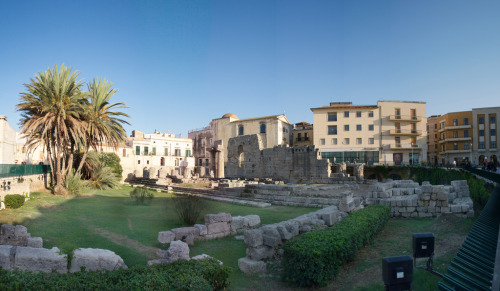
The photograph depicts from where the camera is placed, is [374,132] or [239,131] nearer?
[374,132]

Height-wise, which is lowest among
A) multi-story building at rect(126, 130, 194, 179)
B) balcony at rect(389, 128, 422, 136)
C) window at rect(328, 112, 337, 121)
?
multi-story building at rect(126, 130, 194, 179)

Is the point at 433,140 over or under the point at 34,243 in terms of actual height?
over

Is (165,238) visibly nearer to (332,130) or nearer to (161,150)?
(332,130)

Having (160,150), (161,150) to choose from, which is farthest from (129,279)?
(161,150)

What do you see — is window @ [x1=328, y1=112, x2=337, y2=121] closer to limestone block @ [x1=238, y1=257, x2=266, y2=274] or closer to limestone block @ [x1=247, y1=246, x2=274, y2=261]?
limestone block @ [x1=247, y1=246, x2=274, y2=261]

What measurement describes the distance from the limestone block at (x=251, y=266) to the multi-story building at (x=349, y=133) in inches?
1582

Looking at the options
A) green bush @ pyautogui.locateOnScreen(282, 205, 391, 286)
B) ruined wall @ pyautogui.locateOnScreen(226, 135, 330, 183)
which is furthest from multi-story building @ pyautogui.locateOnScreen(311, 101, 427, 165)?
green bush @ pyautogui.locateOnScreen(282, 205, 391, 286)

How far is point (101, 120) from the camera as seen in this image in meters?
19.4

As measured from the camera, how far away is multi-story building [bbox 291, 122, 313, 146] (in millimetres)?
51938

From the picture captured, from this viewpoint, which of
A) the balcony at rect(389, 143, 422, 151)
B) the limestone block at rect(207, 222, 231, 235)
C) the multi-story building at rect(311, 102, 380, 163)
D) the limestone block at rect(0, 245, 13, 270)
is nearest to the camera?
the limestone block at rect(0, 245, 13, 270)

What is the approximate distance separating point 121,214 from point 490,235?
38.4 ft

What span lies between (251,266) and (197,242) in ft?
8.04

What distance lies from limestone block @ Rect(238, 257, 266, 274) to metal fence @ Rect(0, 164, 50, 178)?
14.0 meters

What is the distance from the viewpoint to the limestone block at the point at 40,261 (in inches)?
→ 198
